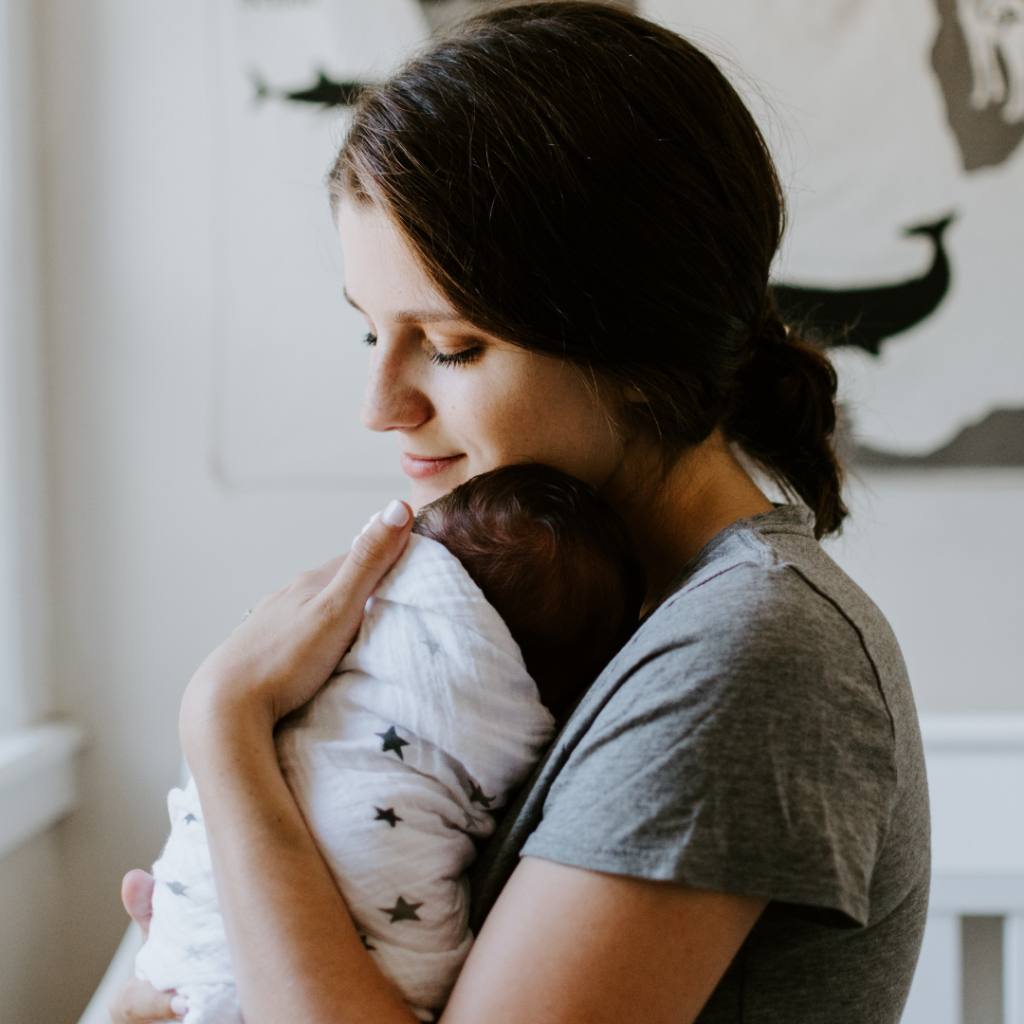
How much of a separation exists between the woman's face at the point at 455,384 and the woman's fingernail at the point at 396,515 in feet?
0.34

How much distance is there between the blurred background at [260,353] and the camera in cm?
177

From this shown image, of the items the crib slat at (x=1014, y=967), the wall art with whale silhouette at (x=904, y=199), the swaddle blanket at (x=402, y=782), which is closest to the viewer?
the swaddle blanket at (x=402, y=782)

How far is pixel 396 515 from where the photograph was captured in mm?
794

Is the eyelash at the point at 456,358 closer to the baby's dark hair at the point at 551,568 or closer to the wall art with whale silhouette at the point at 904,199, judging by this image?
the baby's dark hair at the point at 551,568

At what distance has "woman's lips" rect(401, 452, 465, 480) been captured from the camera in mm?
919

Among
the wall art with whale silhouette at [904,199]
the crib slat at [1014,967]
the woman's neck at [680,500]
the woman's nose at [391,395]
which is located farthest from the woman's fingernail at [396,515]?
the crib slat at [1014,967]

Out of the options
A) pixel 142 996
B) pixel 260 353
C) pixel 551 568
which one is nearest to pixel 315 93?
pixel 260 353

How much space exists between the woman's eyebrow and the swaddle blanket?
0.67ft

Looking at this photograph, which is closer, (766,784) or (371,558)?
(766,784)

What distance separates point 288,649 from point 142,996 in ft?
1.04

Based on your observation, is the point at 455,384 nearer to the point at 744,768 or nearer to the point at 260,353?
the point at 744,768

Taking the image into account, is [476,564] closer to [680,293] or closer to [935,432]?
[680,293]

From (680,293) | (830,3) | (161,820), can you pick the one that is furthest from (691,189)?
(161,820)

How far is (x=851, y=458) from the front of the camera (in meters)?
1.79
